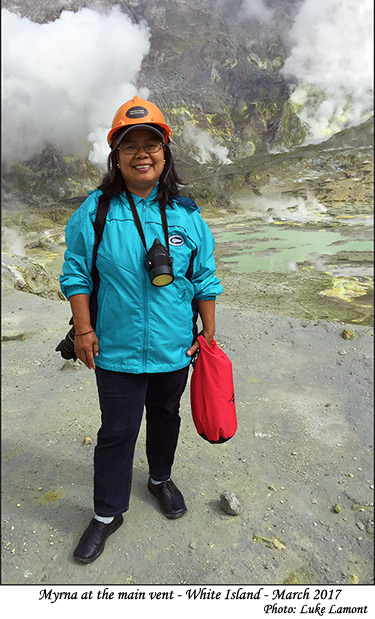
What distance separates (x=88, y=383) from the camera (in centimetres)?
251

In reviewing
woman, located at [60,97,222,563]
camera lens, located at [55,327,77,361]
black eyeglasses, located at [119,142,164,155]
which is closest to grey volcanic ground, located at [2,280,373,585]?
woman, located at [60,97,222,563]

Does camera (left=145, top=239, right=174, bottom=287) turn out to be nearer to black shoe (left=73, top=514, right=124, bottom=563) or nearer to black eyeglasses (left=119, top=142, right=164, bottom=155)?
black eyeglasses (left=119, top=142, right=164, bottom=155)

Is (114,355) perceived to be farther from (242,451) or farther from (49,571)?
(242,451)

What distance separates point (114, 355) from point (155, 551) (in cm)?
68

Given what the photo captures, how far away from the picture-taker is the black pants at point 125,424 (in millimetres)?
1243

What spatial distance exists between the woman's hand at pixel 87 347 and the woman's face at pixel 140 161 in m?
0.44

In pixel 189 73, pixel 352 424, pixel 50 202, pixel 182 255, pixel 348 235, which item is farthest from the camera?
pixel 348 235

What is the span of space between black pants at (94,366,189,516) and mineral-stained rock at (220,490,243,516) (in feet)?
0.83

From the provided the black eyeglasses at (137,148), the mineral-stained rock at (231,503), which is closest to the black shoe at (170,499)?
the mineral-stained rock at (231,503)

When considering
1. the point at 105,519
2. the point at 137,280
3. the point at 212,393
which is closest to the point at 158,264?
the point at 137,280

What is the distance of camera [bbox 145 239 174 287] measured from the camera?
1.08 meters

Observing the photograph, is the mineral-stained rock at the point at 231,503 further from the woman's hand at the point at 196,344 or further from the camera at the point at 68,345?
the camera at the point at 68,345

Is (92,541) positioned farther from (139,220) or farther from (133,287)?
(139,220)

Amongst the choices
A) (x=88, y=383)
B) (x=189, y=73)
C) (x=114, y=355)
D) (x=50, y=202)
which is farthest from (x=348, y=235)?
(x=114, y=355)
